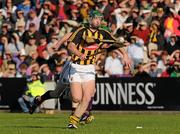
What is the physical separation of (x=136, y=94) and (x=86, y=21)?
4440 mm

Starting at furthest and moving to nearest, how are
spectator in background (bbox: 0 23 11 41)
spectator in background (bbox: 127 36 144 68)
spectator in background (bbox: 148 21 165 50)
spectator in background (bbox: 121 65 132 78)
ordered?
spectator in background (bbox: 0 23 11 41) < spectator in background (bbox: 148 21 165 50) < spectator in background (bbox: 127 36 144 68) < spectator in background (bbox: 121 65 132 78)

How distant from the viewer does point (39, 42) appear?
2848 centimetres

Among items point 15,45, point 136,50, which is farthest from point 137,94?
point 15,45

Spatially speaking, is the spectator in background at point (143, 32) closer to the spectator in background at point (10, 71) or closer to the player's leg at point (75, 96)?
the spectator in background at point (10, 71)

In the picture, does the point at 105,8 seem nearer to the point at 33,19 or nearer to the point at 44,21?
the point at 44,21

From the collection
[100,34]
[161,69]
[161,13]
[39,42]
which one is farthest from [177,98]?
[100,34]

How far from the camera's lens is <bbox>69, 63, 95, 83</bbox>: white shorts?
1543 cm

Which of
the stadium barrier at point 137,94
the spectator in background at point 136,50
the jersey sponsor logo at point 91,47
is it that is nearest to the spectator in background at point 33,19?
the spectator in background at point 136,50

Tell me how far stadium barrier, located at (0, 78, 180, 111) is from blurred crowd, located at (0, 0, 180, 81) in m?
0.48

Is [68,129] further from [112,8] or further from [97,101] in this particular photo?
[112,8]

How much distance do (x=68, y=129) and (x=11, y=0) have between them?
1654cm

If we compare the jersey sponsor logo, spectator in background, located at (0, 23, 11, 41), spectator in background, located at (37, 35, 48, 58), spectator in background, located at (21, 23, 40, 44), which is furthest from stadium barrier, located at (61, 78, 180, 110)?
the jersey sponsor logo

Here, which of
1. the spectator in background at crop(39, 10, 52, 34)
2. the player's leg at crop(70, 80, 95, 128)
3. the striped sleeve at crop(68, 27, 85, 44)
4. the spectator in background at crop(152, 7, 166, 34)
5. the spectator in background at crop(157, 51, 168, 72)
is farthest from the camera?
the spectator in background at crop(39, 10, 52, 34)

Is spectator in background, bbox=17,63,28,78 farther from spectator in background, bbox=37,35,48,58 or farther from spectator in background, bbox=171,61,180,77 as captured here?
spectator in background, bbox=171,61,180,77
